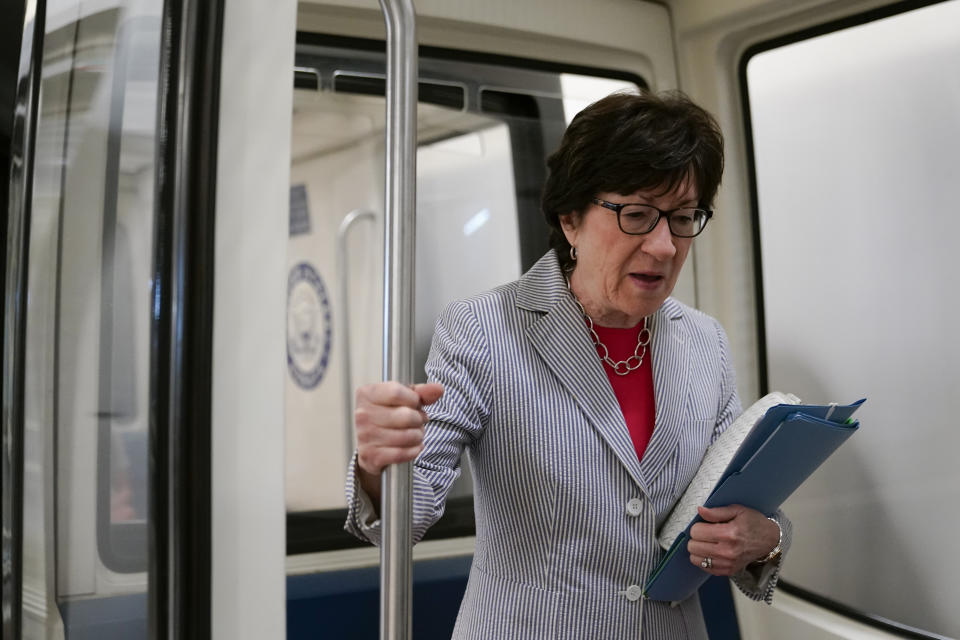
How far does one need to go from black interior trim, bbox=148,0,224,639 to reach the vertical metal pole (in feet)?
0.67

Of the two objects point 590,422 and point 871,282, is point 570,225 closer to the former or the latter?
point 590,422

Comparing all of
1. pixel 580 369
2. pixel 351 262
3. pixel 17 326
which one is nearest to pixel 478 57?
pixel 351 262

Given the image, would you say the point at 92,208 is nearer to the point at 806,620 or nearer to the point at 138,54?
the point at 138,54

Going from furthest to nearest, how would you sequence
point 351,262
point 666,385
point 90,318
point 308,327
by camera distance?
1. point 308,327
2. point 351,262
3. point 666,385
4. point 90,318

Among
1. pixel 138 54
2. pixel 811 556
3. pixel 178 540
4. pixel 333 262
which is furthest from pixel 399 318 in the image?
pixel 333 262

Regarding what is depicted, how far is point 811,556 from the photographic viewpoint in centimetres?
272

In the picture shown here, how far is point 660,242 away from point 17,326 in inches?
38.3

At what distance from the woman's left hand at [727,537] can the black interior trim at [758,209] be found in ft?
4.07

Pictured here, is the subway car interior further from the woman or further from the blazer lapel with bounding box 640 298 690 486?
the blazer lapel with bounding box 640 298 690 486

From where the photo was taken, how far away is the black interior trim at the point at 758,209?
241 centimetres

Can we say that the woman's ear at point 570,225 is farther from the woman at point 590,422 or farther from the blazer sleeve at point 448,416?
the blazer sleeve at point 448,416

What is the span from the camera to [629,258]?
149cm

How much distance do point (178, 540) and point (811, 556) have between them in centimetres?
219

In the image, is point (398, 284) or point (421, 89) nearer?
point (398, 284)
